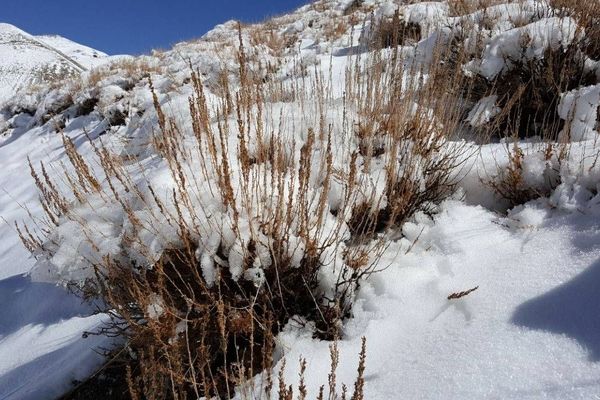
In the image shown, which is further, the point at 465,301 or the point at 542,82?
the point at 542,82

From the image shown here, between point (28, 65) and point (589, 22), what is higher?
point (28, 65)

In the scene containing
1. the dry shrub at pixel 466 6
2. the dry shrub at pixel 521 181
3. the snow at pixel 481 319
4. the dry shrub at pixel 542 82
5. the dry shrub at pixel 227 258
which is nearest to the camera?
the snow at pixel 481 319

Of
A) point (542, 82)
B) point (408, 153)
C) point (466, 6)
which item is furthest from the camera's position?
point (466, 6)

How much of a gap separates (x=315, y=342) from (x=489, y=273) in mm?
814

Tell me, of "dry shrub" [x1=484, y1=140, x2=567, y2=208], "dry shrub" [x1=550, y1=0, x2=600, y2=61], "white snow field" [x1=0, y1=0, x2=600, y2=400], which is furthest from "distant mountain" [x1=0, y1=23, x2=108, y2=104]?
"dry shrub" [x1=484, y1=140, x2=567, y2=208]

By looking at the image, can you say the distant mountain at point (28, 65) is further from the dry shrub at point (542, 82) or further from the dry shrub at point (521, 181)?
the dry shrub at point (521, 181)

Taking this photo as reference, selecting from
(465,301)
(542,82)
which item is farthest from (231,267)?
(542,82)

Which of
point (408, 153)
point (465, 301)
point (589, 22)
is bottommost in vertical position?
point (465, 301)

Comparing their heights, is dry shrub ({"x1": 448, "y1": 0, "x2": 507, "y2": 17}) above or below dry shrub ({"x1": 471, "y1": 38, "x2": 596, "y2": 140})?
above

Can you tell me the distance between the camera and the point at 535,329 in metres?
1.29

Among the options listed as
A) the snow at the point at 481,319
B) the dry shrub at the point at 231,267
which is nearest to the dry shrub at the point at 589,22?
the snow at the point at 481,319

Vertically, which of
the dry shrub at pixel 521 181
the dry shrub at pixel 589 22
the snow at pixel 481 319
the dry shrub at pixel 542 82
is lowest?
the snow at pixel 481 319

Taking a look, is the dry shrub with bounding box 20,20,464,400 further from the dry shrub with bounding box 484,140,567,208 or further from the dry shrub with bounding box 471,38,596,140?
the dry shrub with bounding box 471,38,596,140

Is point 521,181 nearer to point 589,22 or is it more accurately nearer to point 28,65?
point 589,22
